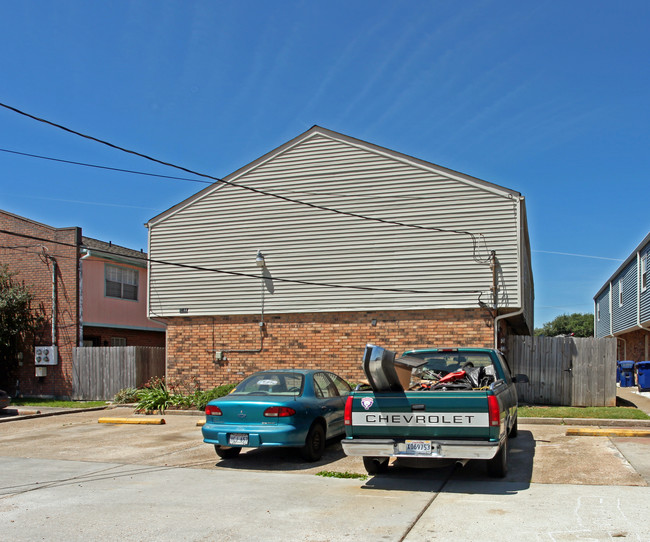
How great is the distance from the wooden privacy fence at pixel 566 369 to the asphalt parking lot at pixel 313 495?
5.02m

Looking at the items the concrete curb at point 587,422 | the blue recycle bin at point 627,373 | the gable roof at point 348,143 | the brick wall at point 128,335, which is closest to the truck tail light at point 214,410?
the concrete curb at point 587,422

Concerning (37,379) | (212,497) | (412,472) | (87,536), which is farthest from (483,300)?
(37,379)

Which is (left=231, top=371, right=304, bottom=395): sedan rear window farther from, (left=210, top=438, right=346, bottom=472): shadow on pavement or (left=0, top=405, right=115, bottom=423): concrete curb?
(left=0, top=405, right=115, bottom=423): concrete curb

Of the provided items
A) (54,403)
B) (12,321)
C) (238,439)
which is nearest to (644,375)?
(238,439)

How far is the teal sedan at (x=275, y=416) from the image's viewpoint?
9367 millimetres

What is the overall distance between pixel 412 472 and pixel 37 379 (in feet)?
58.4

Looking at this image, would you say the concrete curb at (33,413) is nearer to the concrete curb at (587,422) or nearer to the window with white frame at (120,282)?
the window with white frame at (120,282)

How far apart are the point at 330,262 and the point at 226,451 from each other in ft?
28.8

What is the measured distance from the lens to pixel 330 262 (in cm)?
1820

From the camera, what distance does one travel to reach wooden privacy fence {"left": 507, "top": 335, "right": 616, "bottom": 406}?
1642cm

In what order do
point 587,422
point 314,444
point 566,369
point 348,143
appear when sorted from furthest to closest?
point 348,143 → point 566,369 → point 587,422 → point 314,444

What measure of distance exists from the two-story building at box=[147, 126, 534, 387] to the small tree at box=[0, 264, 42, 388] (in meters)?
5.57

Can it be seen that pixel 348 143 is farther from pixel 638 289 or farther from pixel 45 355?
pixel 638 289

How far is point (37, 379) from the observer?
22.7 m
